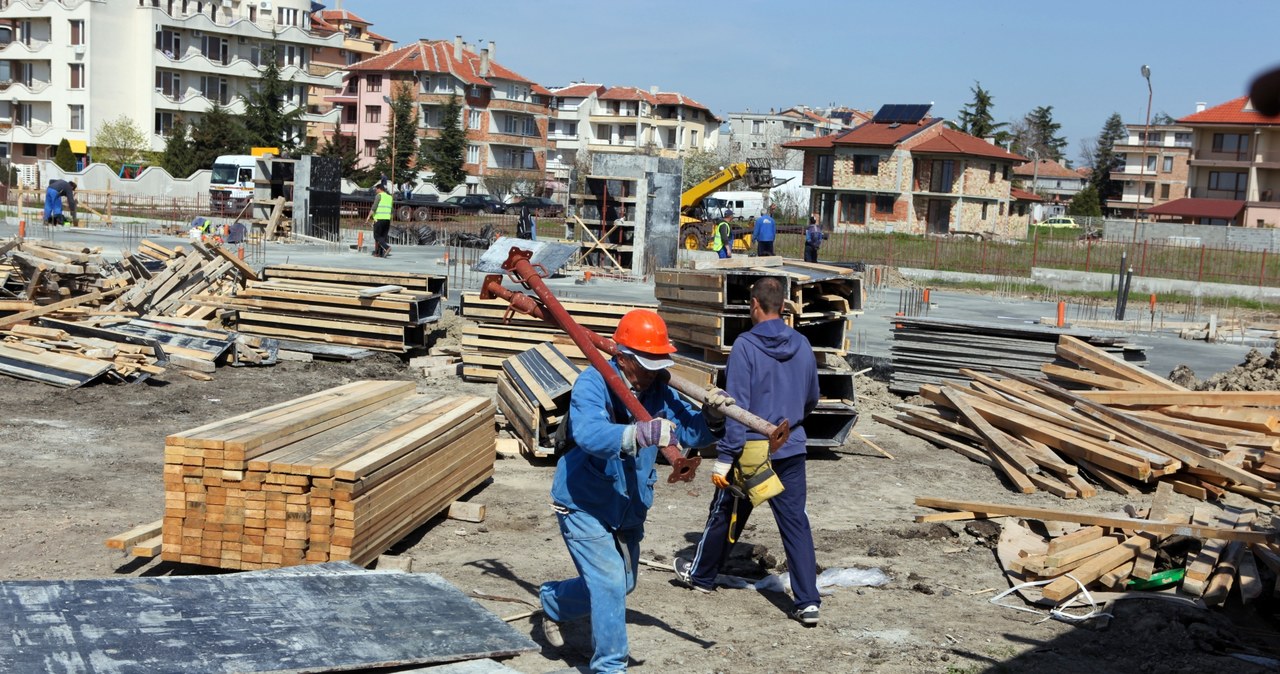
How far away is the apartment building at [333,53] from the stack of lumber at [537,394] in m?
69.0

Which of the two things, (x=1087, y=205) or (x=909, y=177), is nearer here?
(x=909, y=177)

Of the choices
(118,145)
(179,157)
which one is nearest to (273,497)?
(179,157)

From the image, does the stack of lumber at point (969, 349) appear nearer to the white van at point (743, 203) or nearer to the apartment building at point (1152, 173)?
the white van at point (743, 203)

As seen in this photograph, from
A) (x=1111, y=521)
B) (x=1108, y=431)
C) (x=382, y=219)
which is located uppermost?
(x=382, y=219)

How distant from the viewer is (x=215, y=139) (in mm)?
61531

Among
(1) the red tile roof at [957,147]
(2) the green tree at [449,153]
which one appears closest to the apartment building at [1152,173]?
(1) the red tile roof at [957,147]

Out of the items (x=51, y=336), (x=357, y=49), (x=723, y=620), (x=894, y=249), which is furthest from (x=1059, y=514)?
(x=357, y=49)

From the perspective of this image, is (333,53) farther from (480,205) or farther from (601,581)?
(601,581)

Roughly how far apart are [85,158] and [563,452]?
6645 centimetres

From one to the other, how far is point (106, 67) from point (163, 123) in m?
4.69

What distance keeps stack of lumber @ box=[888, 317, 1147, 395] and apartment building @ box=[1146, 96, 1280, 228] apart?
62671mm

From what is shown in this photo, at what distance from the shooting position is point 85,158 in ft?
212

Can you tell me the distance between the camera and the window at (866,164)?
65.6m

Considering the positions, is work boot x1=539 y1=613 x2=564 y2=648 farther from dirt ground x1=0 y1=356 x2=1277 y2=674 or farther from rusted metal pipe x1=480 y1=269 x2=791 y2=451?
rusted metal pipe x1=480 y1=269 x2=791 y2=451
